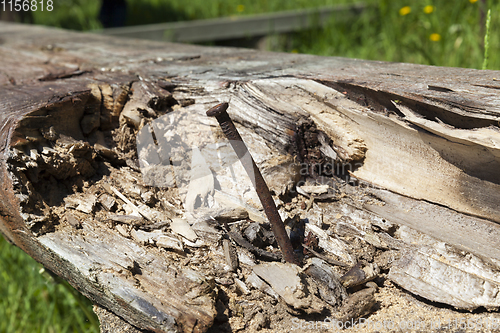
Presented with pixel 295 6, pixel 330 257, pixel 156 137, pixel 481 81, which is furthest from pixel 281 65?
pixel 295 6

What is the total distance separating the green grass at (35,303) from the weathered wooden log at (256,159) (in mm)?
863

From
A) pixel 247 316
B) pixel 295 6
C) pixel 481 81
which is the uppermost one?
pixel 295 6

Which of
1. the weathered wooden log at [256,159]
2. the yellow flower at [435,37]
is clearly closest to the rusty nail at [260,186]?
the weathered wooden log at [256,159]

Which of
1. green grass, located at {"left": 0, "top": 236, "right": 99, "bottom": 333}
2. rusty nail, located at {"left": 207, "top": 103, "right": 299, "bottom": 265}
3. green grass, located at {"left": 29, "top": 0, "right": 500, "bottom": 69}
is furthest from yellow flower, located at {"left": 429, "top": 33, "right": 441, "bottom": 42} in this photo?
green grass, located at {"left": 0, "top": 236, "right": 99, "bottom": 333}

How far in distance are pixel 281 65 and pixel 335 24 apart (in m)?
2.70

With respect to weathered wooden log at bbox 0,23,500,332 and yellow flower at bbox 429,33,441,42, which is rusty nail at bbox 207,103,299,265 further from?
yellow flower at bbox 429,33,441,42

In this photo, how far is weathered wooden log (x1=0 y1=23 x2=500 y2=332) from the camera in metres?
1.00

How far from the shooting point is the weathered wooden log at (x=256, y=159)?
1.00m

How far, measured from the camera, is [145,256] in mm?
1074

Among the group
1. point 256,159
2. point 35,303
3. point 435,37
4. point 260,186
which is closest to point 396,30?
point 435,37

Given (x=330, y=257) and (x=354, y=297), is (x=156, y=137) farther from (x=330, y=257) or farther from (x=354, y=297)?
(x=354, y=297)

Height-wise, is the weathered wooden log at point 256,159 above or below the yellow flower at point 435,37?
below

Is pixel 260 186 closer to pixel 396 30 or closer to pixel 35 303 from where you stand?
pixel 35 303

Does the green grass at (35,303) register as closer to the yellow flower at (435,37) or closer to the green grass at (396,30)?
the green grass at (396,30)
